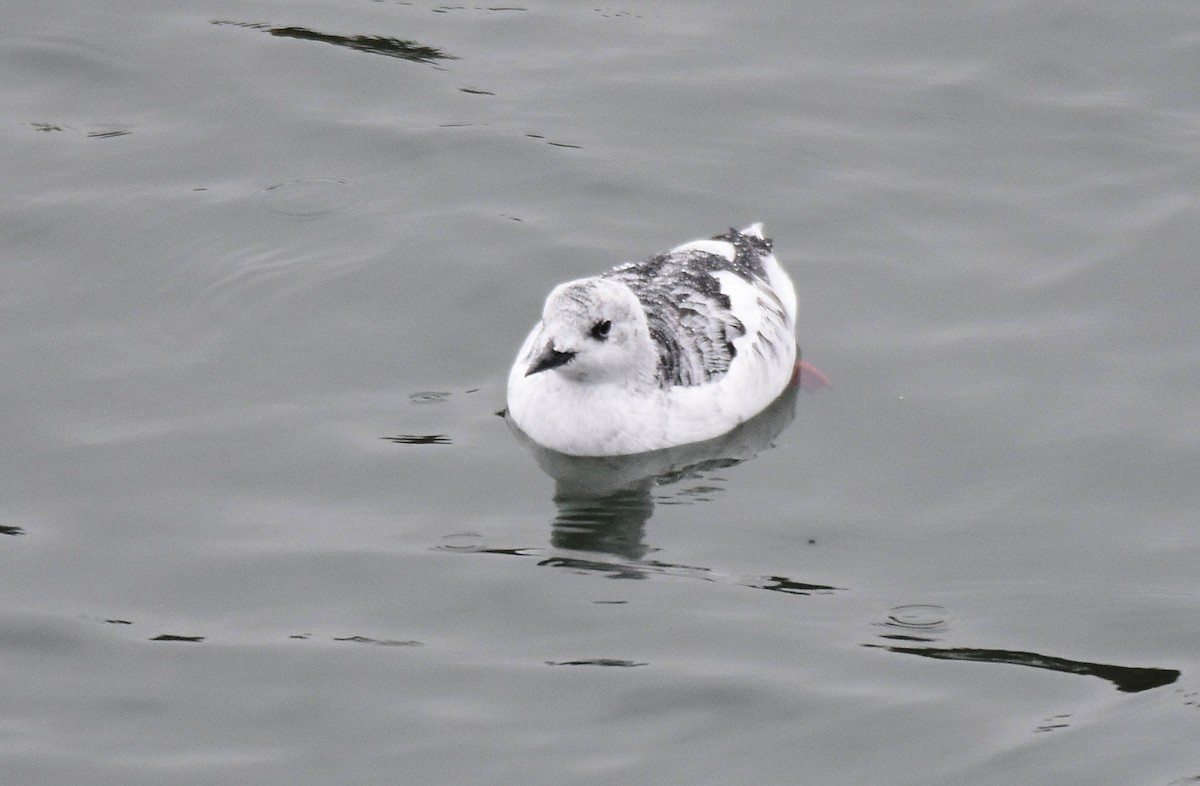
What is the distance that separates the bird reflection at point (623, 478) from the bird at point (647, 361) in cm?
8

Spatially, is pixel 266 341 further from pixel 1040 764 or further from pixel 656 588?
pixel 1040 764

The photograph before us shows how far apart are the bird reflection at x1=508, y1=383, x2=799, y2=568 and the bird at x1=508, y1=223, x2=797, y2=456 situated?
78 millimetres

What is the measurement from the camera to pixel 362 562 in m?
10.3

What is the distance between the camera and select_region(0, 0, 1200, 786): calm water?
913 cm

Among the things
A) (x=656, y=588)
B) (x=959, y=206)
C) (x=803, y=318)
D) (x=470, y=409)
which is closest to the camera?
(x=656, y=588)

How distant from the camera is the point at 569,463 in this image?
11.7m

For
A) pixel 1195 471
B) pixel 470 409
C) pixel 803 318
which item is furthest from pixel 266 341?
pixel 1195 471

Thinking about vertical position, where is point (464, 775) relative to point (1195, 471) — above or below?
below

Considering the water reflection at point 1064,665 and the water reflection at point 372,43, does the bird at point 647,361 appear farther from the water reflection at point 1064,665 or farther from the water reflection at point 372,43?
the water reflection at point 372,43

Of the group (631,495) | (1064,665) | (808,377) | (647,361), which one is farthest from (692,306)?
(1064,665)

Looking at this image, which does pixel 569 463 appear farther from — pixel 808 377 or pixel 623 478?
pixel 808 377

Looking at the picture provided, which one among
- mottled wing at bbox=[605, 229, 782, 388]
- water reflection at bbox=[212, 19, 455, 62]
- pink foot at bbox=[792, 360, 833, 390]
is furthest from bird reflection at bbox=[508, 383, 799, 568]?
water reflection at bbox=[212, 19, 455, 62]

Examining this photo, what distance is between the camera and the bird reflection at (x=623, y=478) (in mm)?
10883

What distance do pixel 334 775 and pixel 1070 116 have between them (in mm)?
9463
